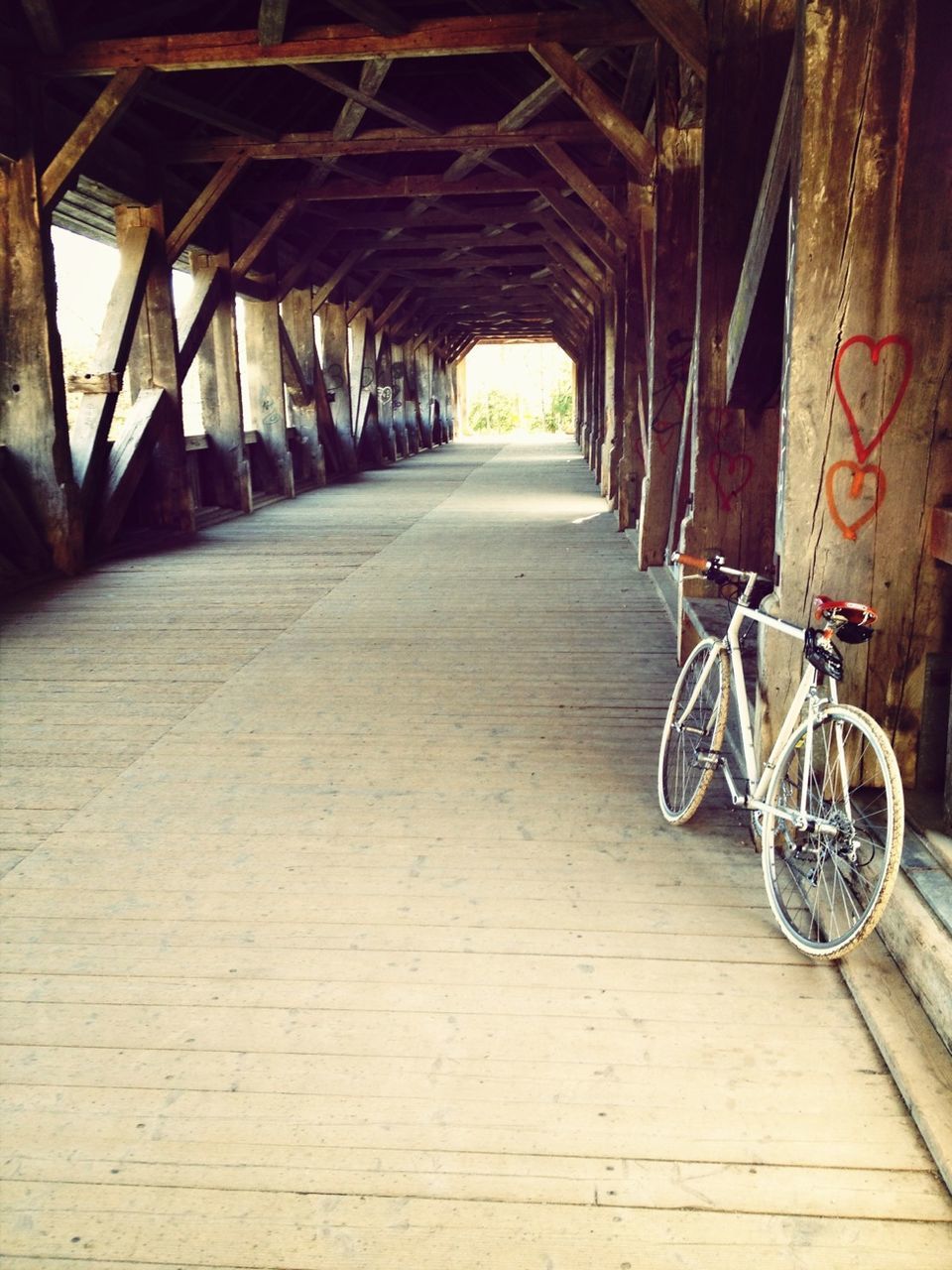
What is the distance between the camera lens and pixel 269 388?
40.0ft

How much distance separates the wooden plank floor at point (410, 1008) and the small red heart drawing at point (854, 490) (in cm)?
91

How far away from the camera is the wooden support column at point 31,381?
22.1ft

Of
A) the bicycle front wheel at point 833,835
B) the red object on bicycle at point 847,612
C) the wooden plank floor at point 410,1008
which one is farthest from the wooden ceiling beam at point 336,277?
the red object on bicycle at point 847,612

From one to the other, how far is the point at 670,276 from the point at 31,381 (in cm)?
425

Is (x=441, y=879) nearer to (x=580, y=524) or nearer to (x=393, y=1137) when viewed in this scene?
(x=393, y=1137)

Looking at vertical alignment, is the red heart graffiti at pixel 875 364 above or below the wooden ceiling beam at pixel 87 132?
below

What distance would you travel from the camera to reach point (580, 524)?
9539mm

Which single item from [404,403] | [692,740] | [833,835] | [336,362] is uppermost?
[336,362]

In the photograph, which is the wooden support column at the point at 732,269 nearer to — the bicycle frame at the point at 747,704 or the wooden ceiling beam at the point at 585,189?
the bicycle frame at the point at 747,704

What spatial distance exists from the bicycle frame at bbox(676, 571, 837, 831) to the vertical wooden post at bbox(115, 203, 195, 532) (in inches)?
277

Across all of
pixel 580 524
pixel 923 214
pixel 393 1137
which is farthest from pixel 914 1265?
pixel 580 524

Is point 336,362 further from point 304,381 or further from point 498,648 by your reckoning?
point 498,648

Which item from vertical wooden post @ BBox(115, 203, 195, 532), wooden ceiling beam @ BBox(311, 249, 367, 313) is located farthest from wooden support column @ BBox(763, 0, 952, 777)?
wooden ceiling beam @ BBox(311, 249, 367, 313)

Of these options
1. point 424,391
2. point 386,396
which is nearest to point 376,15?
point 386,396
